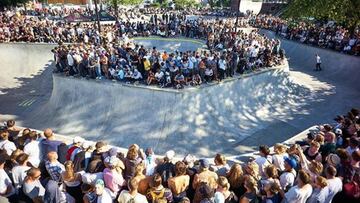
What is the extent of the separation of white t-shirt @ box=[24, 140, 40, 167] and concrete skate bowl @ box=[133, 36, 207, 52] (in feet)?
72.4

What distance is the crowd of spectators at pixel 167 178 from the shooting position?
5.66 m

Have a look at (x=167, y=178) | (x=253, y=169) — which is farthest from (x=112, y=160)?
(x=253, y=169)

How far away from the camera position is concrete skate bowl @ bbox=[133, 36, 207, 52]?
2864 cm

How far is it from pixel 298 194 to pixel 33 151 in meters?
5.76

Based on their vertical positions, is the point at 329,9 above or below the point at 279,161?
above

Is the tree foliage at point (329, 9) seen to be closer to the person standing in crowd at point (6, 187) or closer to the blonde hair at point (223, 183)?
the blonde hair at point (223, 183)

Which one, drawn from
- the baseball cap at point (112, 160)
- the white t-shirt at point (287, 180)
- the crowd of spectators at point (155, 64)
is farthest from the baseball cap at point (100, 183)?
the crowd of spectators at point (155, 64)

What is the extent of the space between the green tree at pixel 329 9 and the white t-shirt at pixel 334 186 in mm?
16917

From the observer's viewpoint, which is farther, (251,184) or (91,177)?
(91,177)

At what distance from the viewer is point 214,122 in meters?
15.6

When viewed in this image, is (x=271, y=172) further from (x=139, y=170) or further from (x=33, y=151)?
(x=33, y=151)

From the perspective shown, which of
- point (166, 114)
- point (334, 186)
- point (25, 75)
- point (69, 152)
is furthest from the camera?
point (25, 75)

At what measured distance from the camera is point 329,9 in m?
20.0

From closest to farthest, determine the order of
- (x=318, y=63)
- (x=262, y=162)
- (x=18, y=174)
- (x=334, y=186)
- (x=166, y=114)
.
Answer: (x=334, y=186) < (x=18, y=174) < (x=262, y=162) < (x=166, y=114) < (x=318, y=63)
